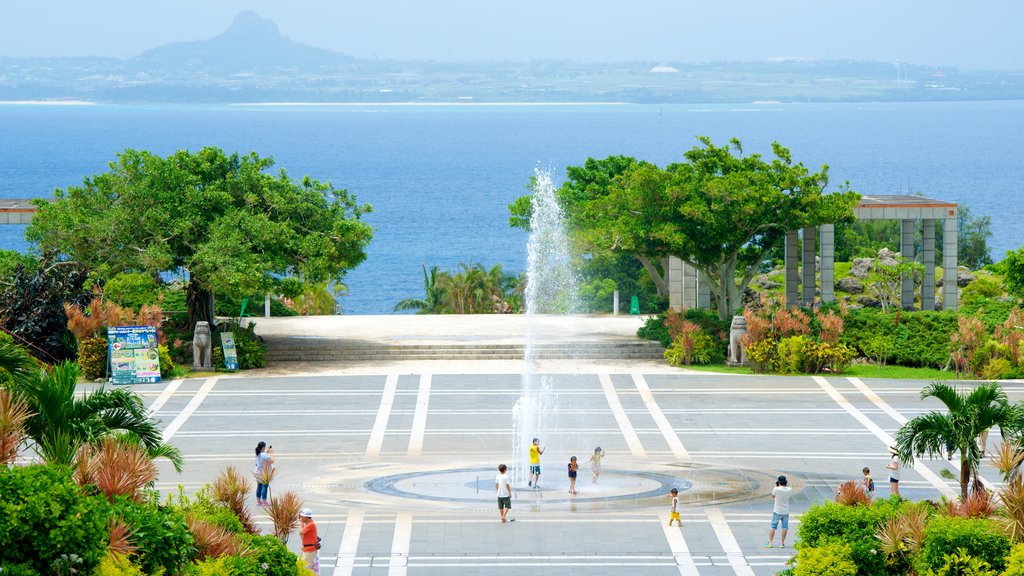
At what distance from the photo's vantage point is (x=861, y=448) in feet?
110

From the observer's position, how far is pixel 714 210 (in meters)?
44.8

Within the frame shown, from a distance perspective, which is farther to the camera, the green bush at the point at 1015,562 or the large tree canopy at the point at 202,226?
the large tree canopy at the point at 202,226

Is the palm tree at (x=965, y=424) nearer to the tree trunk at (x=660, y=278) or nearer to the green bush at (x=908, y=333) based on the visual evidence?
the green bush at (x=908, y=333)

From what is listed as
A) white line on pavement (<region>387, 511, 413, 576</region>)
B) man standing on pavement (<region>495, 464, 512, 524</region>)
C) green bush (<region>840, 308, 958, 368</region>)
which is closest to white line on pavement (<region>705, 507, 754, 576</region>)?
man standing on pavement (<region>495, 464, 512, 524</region>)

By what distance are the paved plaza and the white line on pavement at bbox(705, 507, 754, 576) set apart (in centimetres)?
5

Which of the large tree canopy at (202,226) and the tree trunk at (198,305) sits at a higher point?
the large tree canopy at (202,226)

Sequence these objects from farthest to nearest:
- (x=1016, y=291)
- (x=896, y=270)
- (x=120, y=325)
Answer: (x=896, y=270) < (x=1016, y=291) < (x=120, y=325)

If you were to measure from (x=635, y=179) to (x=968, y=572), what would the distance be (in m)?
28.1

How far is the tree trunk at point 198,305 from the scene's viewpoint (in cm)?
4531

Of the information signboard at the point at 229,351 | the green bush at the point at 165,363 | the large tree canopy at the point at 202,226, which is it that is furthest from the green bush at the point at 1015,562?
the information signboard at the point at 229,351

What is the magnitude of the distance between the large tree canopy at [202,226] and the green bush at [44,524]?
26.5 metres

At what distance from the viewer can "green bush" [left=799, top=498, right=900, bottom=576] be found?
2006 centimetres

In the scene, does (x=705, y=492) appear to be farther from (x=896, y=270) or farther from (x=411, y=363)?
(x=896, y=270)

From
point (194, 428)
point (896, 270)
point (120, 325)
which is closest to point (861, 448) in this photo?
point (194, 428)
